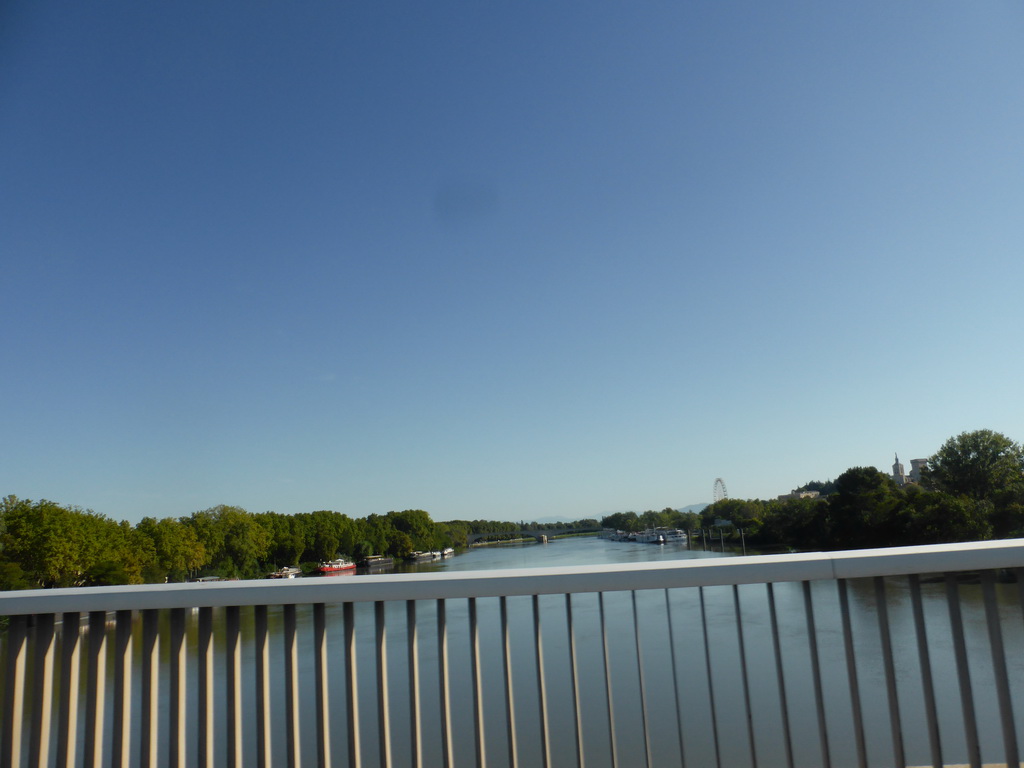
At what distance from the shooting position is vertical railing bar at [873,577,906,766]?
4.99 ft

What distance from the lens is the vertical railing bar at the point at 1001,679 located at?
1.50m

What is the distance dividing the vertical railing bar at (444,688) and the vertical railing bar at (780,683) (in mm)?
778

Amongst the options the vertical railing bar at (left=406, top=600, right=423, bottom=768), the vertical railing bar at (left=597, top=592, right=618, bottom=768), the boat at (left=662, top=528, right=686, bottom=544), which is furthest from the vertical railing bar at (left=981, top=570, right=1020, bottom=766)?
the boat at (left=662, top=528, right=686, bottom=544)

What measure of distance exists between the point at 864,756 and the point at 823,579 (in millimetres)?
466

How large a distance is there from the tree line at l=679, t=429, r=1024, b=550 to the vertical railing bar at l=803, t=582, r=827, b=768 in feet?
68.1

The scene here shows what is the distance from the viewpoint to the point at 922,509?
28000 mm

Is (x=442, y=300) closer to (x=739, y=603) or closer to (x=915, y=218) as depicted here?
(x=915, y=218)

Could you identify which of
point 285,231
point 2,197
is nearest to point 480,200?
point 285,231

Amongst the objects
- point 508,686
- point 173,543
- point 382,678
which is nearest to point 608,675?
point 508,686

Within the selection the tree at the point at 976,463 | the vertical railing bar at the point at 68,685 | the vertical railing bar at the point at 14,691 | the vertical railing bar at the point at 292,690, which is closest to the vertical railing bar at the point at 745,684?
the vertical railing bar at the point at 292,690

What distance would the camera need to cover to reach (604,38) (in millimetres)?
10273

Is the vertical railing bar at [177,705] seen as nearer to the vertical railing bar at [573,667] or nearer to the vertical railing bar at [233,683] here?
the vertical railing bar at [233,683]

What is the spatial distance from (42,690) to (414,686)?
89cm

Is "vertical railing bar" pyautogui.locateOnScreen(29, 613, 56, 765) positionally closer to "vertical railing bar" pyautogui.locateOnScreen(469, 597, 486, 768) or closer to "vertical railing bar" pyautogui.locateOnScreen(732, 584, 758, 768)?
"vertical railing bar" pyautogui.locateOnScreen(469, 597, 486, 768)
